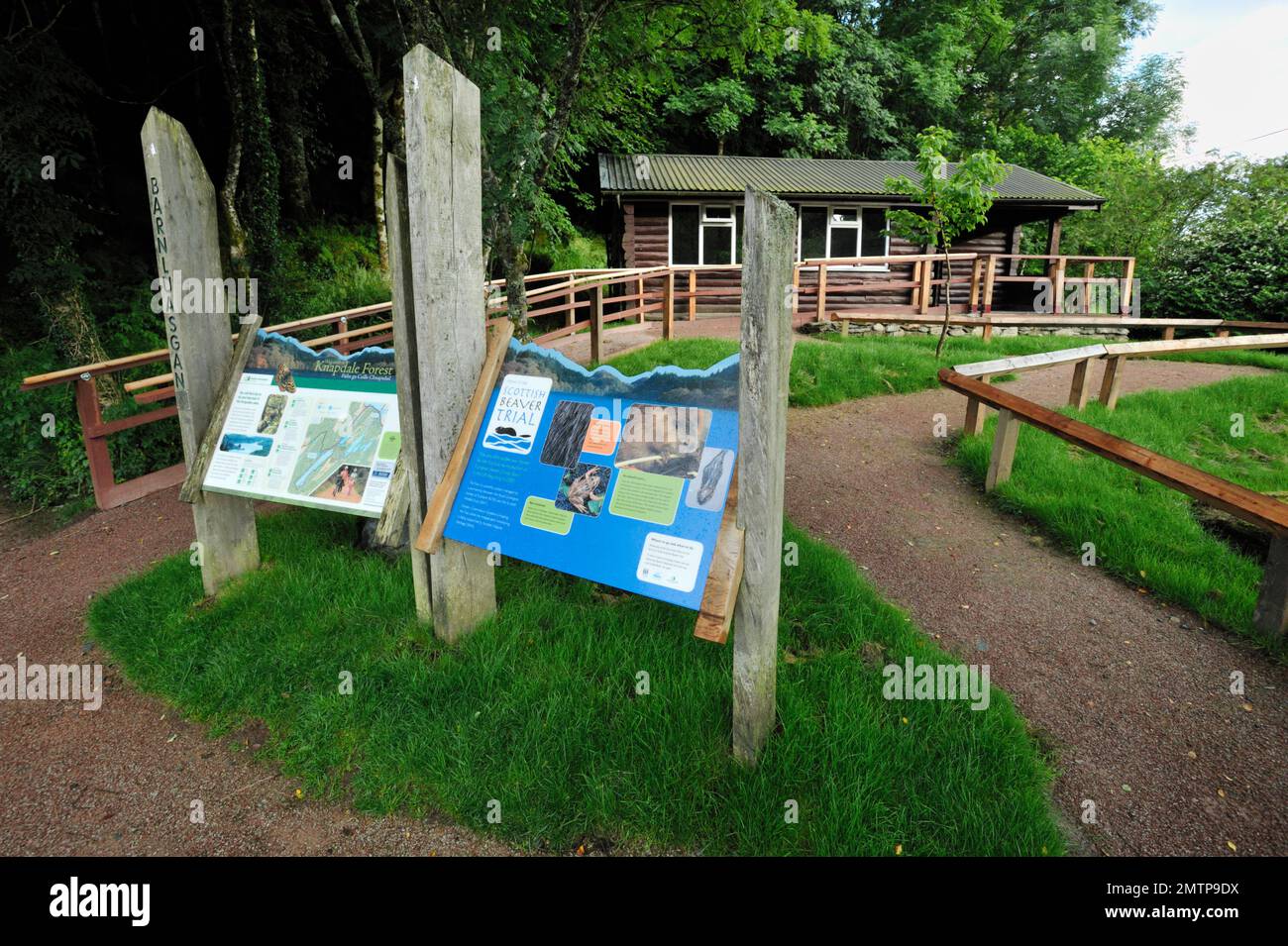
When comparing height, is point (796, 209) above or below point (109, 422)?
above

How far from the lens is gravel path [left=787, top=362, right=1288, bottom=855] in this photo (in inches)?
99.5

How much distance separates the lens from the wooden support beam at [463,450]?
304cm

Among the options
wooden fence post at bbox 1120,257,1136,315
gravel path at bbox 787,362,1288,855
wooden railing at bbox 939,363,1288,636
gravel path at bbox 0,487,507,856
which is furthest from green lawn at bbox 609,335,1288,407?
wooden fence post at bbox 1120,257,1136,315

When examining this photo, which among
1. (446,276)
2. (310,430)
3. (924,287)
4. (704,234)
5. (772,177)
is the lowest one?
(310,430)

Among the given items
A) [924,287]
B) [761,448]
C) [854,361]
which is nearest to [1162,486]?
[854,361]

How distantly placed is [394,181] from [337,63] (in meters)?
16.1

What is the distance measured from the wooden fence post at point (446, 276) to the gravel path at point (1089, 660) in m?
2.49

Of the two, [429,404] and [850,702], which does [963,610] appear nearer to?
[850,702]

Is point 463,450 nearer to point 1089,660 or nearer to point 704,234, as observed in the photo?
point 1089,660

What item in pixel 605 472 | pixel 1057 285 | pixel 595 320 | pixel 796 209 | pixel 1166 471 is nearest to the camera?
pixel 605 472

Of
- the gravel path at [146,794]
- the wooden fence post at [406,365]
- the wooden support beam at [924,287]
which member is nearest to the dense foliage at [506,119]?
the wooden fence post at [406,365]

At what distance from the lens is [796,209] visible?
16453 mm

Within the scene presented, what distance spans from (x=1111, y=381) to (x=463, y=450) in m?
7.00

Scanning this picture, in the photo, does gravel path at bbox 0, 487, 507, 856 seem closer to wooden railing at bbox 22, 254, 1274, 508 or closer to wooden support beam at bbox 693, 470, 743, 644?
wooden support beam at bbox 693, 470, 743, 644
